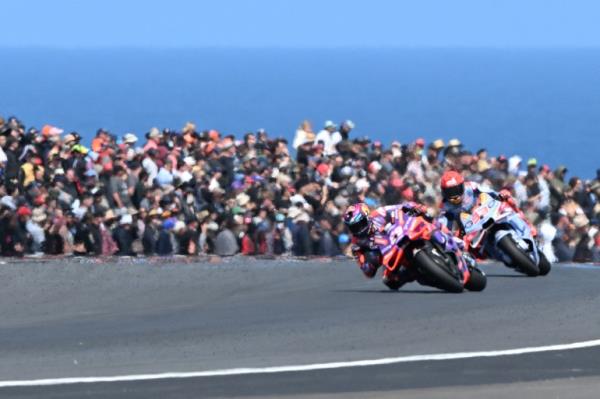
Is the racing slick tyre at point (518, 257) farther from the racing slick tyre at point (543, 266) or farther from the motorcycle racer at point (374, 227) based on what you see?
the motorcycle racer at point (374, 227)

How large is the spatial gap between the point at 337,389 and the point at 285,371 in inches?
35.3

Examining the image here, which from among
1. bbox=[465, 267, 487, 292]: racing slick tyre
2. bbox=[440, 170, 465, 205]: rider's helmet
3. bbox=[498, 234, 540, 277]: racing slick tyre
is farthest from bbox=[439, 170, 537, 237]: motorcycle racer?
bbox=[465, 267, 487, 292]: racing slick tyre

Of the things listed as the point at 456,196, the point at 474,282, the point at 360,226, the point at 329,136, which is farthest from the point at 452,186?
the point at 329,136

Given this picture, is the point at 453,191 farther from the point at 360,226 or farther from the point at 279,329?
the point at 279,329

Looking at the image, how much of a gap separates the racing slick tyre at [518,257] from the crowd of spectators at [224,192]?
4.33m

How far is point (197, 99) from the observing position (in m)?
184

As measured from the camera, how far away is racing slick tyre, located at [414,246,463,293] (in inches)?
726

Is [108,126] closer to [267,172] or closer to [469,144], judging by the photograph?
[469,144]

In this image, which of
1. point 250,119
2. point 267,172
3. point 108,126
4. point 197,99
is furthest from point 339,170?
point 197,99

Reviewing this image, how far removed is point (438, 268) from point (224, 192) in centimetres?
671

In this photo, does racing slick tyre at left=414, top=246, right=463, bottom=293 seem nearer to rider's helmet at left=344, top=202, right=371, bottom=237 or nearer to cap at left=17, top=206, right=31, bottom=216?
rider's helmet at left=344, top=202, right=371, bottom=237

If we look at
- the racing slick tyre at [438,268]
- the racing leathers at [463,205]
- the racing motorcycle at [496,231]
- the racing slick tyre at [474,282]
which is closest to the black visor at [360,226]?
the racing slick tyre at [438,268]

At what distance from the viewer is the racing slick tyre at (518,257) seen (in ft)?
65.3

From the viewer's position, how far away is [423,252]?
1844 cm
